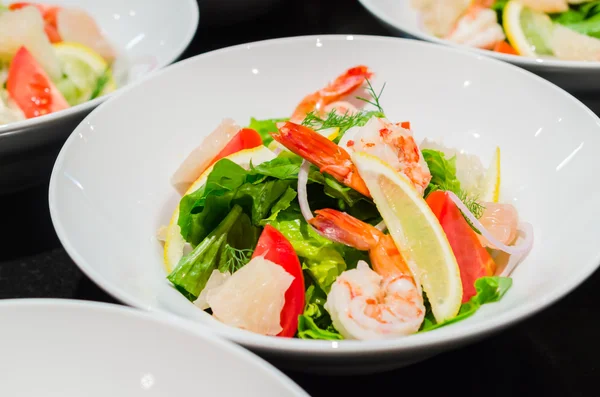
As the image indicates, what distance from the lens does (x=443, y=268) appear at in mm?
1235

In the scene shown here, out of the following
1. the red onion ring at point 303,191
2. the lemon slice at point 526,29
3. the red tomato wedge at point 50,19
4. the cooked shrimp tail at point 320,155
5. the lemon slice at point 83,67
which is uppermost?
the lemon slice at point 526,29

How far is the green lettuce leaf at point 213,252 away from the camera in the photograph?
130 centimetres

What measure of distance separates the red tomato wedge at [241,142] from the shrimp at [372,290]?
395mm

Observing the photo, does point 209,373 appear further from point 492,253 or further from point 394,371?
point 492,253

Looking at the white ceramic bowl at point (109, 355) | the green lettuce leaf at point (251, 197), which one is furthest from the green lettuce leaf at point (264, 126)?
the white ceramic bowl at point (109, 355)

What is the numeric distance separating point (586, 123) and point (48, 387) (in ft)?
4.27

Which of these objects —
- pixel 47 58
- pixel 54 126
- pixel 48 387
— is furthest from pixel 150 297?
pixel 47 58

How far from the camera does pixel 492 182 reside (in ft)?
Result: 5.02

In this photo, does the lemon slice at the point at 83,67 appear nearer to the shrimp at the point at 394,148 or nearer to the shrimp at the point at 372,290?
the shrimp at the point at 394,148

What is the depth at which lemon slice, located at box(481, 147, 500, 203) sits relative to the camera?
4.94 feet

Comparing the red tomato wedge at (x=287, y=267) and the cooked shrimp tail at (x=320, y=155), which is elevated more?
the cooked shrimp tail at (x=320, y=155)

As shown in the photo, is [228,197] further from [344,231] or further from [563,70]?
[563,70]

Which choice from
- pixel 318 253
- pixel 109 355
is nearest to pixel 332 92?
pixel 318 253

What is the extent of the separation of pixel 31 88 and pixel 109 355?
1.30 metres
